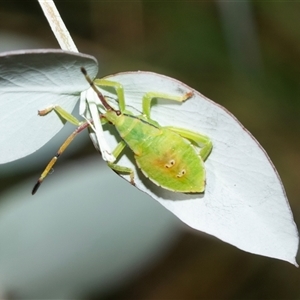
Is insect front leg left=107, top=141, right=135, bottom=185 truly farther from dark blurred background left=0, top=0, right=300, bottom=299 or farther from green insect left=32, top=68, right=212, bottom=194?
dark blurred background left=0, top=0, right=300, bottom=299

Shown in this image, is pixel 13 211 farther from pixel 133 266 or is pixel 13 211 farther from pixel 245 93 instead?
pixel 245 93

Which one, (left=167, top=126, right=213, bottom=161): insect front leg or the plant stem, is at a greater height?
the plant stem

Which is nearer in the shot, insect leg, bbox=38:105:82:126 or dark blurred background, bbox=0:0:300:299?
insect leg, bbox=38:105:82:126

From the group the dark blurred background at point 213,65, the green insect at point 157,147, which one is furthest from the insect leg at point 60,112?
the dark blurred background at point 213,65

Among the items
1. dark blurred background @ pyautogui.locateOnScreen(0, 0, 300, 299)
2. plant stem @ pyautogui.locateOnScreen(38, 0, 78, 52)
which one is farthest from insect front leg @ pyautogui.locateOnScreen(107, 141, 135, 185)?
dark blurred background @ pyautogui.locateOnScreen(0, 0, 300, 299)

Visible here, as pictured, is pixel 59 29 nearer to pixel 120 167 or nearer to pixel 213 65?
pixel 120 167

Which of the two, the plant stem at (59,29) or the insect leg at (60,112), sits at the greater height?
the plant stem at (59,29)

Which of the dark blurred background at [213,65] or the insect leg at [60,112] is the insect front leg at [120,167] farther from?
the dark blurred background at [213,65]
